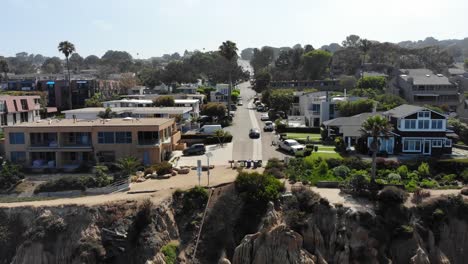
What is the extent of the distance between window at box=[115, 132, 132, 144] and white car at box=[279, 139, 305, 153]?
16104 millimetres

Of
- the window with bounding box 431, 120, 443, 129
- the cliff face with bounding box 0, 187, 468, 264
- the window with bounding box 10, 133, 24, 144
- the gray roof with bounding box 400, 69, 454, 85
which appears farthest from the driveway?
the gray roof with bounding box 400, 69, 454, 85

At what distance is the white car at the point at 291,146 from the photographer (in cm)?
5275

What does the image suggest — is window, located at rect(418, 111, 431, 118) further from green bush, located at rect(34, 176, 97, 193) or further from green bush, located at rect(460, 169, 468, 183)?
green bush, located at rect(34, 176, 97, 193)

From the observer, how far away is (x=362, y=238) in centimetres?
3741

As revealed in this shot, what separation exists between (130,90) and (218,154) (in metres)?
65.8

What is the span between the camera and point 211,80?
465 feet

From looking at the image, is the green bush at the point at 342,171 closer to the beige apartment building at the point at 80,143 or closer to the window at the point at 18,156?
the beige apartment building at the point at 80,143

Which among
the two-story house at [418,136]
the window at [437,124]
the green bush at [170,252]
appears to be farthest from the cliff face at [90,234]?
the window at [437,124]

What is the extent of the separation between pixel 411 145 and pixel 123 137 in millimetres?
28822

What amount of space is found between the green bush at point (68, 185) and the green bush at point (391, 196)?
79.3 feet

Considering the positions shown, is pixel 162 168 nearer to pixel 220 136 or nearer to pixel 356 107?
pixel 220 136

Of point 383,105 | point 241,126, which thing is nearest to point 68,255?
point 241,126

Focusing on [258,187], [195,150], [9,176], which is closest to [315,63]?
[195,150]

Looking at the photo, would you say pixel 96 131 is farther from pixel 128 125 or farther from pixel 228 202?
pixel 228 202
